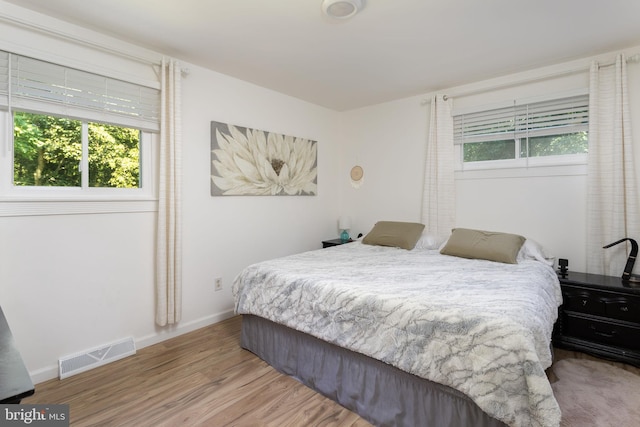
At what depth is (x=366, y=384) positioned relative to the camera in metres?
1.82

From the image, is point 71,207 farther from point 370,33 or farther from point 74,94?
point 370,33

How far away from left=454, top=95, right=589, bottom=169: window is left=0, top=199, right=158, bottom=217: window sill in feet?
10.4

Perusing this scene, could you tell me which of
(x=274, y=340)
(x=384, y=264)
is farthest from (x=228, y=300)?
(x=384, y=264)

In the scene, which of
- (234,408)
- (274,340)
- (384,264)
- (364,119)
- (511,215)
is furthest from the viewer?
(364,119)

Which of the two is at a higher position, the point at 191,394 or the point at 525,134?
the point at 525,134

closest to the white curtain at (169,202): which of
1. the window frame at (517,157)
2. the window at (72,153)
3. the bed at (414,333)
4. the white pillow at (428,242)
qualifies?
the window at (72,153)

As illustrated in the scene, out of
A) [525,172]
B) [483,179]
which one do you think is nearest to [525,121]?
[525,172]

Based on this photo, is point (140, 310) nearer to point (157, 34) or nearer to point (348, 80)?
point (157, 34)

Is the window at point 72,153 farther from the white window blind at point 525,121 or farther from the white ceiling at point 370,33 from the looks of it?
the white window blind at point 525,121

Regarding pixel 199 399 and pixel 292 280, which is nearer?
pixel 199 399

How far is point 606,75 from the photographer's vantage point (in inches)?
106

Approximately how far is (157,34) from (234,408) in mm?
2606

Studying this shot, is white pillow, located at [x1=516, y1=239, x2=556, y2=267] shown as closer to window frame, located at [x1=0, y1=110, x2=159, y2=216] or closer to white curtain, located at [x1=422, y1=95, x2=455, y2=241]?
white curtain, located at [x1=422, y1=95, x2=455, y2=241]

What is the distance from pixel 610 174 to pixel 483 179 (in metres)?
0.98
